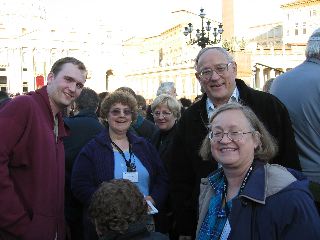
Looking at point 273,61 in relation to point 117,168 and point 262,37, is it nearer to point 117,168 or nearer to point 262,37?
Answer: point 262,37

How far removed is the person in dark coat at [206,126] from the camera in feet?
11.7

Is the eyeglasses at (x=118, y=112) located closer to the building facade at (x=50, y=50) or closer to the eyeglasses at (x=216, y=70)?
the eyeglasses at (x=216, y=70)

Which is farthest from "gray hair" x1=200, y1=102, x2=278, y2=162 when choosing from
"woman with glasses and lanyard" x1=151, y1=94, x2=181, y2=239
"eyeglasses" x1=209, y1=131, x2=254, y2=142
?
"woman with glasses and lanyard" x1=151, y1=94, x2=181, y2=239

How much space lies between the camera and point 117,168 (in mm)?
4125

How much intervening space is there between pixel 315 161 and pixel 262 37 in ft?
260

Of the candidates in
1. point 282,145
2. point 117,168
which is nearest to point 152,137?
point 117,168

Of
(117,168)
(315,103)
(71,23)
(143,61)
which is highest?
(71,23)

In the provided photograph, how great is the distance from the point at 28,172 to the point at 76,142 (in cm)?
145

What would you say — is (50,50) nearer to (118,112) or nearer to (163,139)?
(163,139)

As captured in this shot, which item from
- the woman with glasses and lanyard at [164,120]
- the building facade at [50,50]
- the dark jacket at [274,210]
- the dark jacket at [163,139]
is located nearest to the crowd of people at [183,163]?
the dark jacket at [274,210]

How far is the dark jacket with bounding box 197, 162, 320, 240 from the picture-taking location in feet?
7.09

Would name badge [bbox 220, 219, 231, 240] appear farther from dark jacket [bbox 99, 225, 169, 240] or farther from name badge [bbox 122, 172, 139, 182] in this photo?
name badge [bbox 122, 172, 139, 182]

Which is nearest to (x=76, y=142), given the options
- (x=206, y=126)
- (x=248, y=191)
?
(x=206, y=126)

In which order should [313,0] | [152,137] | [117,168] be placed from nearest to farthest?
1. [117,168]
2. [152,137]
3. [313,0]
